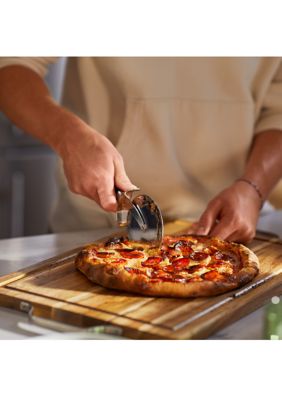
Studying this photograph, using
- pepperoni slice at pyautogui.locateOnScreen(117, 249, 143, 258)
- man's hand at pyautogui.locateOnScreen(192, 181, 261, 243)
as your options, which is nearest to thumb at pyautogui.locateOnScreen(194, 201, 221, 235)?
man's hand at pyautogui.locateOnScreen(192, 181, 261, 243)

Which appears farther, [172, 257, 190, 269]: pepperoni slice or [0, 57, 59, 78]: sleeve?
[0, 57, 59, 78]: sleeve

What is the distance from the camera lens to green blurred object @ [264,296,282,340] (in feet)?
4.00

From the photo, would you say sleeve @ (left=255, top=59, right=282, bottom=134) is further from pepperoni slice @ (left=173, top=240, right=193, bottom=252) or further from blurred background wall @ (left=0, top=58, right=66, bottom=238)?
blurred background wall @ (left=0, top=58, right=66, bottom=238)

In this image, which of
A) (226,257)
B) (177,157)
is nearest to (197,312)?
(226,257)

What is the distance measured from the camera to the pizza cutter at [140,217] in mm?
1420

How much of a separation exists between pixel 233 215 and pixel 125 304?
1.46 ft

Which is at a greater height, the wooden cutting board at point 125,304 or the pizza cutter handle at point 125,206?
the pizza cutter handle at point 125,206

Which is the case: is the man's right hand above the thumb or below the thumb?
above

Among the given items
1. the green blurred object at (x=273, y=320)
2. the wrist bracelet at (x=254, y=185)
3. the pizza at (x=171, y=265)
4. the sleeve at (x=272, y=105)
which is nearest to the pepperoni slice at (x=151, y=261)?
the pizza at (x=171, y=265)

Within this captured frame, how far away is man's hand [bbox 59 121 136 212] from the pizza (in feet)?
0.32

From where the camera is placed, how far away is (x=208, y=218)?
1645 mm

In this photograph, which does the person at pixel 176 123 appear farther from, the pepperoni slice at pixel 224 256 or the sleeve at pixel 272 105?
the pepperoni slice at pixel 224 256

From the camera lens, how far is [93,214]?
1755mm

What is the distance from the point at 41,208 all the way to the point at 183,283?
109cm
